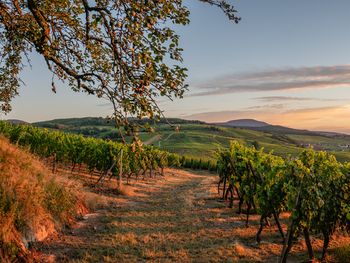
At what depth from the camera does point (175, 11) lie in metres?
6.77

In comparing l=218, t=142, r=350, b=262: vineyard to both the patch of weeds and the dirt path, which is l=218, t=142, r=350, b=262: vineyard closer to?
the patch of weeds

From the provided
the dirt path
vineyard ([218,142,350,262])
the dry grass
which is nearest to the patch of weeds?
vineyard ([218,142,350,262])

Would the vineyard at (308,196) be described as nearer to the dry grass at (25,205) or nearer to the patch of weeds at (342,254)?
the patch of weeds at (342,254)

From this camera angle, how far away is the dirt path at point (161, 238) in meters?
9.53

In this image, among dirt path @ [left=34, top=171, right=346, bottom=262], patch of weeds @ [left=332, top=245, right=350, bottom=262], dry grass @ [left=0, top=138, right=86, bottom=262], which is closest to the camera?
dry grass @ [left=0, top=138, right=86, bottom=262]

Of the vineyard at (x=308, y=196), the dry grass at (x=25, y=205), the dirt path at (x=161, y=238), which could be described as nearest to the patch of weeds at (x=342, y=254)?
the vineyard at (x=308, y=196)

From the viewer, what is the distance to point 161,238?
11.5 meters

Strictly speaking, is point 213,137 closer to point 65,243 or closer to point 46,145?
point 46,145

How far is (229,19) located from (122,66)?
8.14 ft

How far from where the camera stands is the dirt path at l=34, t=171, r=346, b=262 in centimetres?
953

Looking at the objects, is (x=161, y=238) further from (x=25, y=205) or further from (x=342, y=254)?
(x=342, y=254)

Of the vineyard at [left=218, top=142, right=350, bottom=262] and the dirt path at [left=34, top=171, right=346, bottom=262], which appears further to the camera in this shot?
the vineyard at [left=218, top=142, right=350, bottom=262]

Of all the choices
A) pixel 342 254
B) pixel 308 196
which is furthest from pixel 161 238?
pixel 342 254

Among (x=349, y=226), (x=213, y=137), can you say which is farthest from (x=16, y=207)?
(x=213, y=137)
